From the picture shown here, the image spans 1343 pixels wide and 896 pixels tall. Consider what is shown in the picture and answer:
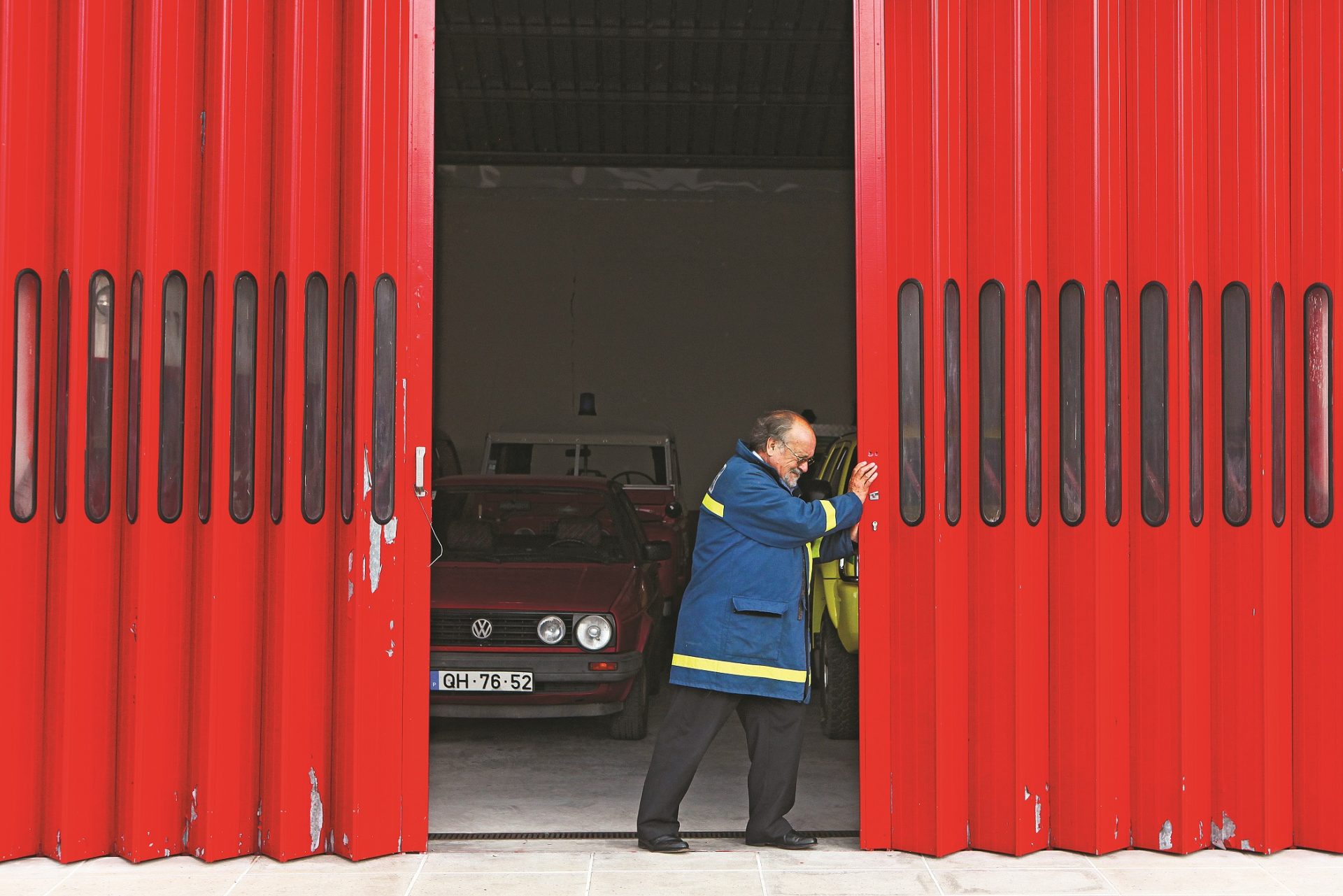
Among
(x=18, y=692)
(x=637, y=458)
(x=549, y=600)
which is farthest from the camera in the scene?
(x=637, y=458)

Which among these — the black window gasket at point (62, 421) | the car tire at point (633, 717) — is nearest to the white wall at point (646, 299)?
the car tire at point (633, 717)

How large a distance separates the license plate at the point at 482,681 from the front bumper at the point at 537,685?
2 cm

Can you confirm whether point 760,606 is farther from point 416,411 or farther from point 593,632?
point 593,632

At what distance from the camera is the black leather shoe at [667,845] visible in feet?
14.4

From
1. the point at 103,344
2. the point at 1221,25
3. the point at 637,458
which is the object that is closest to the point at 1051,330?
the point at 1221,25

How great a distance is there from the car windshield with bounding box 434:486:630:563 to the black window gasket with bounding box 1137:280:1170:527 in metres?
3.33

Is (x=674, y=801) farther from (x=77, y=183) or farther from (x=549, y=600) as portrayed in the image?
(x=77, y=183)

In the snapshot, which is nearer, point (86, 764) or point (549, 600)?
point (86, 764)

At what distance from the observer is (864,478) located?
429 cm

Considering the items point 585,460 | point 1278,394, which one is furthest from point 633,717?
point 585,460

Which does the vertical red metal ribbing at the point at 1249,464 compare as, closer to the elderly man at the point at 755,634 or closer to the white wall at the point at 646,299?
the elderly man at the point at 755,634

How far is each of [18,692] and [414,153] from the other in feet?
7.59

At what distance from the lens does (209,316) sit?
4.24 meters

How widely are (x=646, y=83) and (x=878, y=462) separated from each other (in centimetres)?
1090
